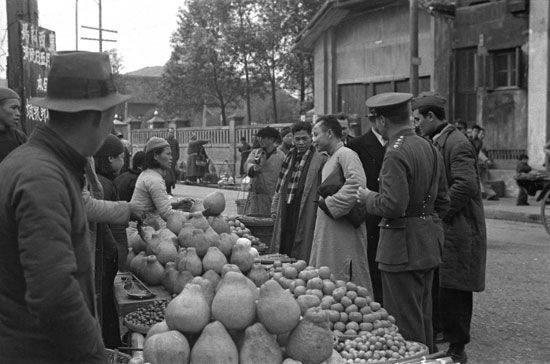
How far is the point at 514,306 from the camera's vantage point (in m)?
7.84

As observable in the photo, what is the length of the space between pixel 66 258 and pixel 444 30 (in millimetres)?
20882

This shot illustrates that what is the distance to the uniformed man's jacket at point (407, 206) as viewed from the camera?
476cm

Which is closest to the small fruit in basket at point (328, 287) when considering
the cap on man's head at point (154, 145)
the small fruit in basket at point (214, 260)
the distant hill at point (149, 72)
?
the small fruit in basket at point (214, 260)

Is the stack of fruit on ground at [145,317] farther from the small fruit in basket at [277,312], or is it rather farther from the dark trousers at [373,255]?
the dark trousers at [373,255]

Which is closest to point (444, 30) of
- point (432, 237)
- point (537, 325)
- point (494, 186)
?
point (494, 186)

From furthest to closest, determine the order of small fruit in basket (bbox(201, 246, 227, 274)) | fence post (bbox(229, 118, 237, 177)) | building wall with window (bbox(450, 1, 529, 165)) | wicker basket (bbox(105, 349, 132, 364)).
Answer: fence post (bbox(229, 118, 237, 177)), building wall with window (bbox(450, 1, 529, 165)), small fruit in basket (bbox(201, 246, 227, 274)), wicker basket (bbox(105, 349, 132, 364))

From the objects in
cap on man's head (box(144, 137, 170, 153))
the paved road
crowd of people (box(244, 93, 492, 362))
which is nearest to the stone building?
the paved road

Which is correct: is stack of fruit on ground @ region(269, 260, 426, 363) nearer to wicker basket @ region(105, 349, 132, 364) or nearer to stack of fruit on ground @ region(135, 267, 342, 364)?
stack of fruit on ground @ region(135, 267, 342, 364)

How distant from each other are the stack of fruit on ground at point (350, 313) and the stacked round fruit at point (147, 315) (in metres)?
0.88

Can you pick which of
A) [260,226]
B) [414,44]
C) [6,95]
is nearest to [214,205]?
[260,226]

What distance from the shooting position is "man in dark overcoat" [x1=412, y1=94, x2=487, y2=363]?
589cm

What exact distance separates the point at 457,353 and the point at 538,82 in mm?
14475

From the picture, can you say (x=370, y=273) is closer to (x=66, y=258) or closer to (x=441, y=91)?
(x=66, y=258)

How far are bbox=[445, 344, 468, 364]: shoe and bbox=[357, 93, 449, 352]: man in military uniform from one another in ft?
3.27
